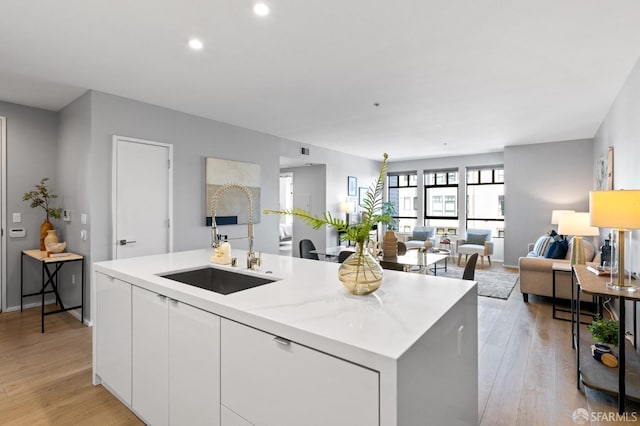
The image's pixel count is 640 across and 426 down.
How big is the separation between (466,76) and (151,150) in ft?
12.0

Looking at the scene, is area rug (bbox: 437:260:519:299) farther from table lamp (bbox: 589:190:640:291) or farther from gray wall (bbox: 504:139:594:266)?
table lamp (bbox: 589:190:640:291)

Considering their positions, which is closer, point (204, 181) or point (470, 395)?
point (470, 395)

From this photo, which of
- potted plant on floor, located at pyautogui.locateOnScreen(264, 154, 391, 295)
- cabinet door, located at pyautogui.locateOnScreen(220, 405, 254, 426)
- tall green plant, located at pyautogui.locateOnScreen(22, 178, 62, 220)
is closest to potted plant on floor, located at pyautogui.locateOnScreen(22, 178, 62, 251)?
tall green plant, located at pyautogui.locateOnScreen(22, 178, 62, 220)

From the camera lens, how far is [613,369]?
95.5 inches

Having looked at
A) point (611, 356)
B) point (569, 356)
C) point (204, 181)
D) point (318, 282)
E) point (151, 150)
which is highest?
point (151, 150)

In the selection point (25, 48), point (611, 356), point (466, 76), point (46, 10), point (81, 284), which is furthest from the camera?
point (81, 284)

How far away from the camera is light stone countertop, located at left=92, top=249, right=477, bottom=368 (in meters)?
1.04

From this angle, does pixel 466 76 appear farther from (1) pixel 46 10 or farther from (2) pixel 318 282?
(1) pixel 46 10

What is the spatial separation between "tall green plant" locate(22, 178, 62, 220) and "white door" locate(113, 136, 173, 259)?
0.99 meters

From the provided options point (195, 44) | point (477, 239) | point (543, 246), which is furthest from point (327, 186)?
point (195, 44)

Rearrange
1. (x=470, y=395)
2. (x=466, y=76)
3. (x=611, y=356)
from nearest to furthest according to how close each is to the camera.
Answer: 1. (x=470, y=395)
2. (x=611, y=356)
3. (x=466, y=76)

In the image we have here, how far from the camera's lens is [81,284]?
3.89 metres

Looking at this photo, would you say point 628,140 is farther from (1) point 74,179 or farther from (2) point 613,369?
(1) point 74,179

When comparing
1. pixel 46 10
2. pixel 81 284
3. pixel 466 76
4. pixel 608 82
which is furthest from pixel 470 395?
pixel 81 284
